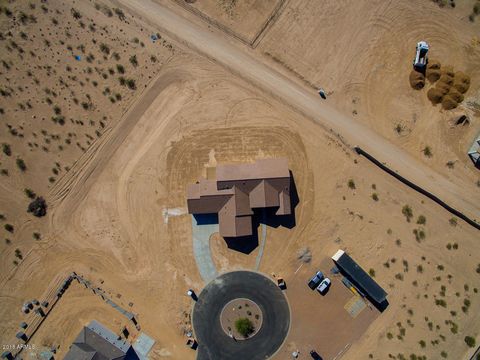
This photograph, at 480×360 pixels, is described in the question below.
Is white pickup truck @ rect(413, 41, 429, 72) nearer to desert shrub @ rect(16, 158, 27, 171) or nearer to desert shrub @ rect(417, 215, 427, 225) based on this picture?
desert shrub @ rect(417, 215, 427, 225)

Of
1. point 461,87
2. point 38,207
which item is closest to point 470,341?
point 461,87

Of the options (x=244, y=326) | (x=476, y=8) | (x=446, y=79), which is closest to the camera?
(x=244, y=326)

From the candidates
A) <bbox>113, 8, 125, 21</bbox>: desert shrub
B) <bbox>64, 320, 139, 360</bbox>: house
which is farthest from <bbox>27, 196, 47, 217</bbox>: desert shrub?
<bbox>113, 8, 125, 21</bbox>: desert shrub

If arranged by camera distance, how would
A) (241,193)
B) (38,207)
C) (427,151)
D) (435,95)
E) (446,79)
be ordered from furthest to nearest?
(427,151)
(435,95)
(446,79)
(38,207)
(241,193)

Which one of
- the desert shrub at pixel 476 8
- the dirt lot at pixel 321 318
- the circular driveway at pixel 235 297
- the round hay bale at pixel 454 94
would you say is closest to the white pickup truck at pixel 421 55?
the round hay bale at pixel 454 94

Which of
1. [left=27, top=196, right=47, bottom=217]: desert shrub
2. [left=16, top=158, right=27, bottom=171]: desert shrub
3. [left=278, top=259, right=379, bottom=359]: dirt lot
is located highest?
[left=16, top=158, right=27, bottom=171]: desert shrub

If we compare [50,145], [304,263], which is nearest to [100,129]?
[50,145]

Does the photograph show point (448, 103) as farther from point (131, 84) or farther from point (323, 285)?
point (131, 84)
